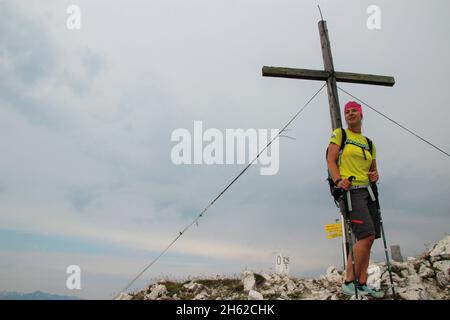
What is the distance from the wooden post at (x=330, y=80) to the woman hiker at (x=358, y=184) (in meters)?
1.72

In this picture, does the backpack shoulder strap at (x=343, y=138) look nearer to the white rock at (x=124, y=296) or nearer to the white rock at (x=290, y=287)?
the white rock at (x=290, y=287)

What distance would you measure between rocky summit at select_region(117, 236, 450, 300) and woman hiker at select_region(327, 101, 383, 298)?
100cm

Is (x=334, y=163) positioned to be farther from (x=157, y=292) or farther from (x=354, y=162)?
(x=157, y=292)

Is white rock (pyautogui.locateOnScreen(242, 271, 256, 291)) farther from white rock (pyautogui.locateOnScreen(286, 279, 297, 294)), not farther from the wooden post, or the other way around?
the wooden post

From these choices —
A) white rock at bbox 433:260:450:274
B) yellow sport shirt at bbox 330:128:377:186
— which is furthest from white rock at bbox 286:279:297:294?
yellow sport shirt at bbox 330:128:377:186

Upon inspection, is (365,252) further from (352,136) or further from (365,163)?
(352,136)

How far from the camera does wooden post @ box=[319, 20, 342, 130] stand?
7.60 meters

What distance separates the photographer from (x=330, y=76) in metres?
7.95

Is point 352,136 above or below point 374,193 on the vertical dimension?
above

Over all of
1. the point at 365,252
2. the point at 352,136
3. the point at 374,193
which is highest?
the point at 352,136
